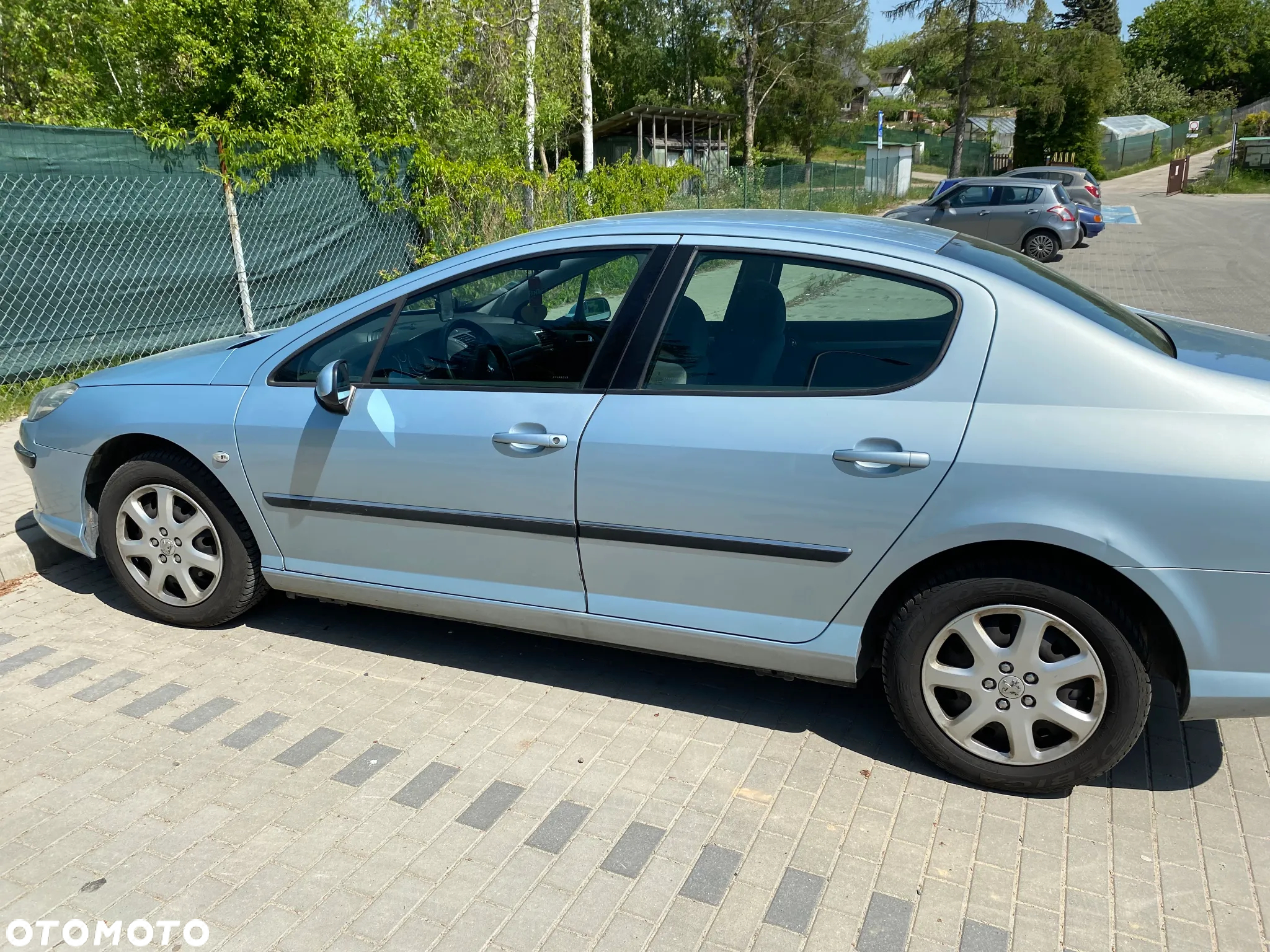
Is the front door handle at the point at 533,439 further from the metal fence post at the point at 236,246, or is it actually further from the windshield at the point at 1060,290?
the metal fence post at the point at 236,246

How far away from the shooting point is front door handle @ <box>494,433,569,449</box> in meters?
3.16

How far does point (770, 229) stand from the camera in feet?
10.5

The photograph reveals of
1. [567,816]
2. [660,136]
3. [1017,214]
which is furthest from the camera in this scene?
[660,136]

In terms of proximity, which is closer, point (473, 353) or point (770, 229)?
point (770, 229)

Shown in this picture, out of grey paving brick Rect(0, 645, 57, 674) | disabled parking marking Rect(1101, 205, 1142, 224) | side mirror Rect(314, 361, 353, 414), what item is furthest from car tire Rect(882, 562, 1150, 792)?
disabled parking marking Rect(1101, 205, 1142, 224)

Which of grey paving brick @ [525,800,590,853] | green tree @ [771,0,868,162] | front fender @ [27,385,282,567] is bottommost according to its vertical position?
grey paving brick @ [525,800,590,853]

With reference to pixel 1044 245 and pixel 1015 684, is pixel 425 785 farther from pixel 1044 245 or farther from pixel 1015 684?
pixel 1044 245

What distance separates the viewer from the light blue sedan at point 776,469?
2654 mm

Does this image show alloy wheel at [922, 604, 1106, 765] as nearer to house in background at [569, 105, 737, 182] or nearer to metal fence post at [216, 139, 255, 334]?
metal fence post at [216, 139, 255, 334]

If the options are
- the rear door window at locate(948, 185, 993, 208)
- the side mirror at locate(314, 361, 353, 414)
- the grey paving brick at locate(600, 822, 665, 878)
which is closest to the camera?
the grey paving brick at locate(600, 822, 665, 878)

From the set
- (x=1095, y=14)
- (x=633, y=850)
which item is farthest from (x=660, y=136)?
(x=1095, y=14)

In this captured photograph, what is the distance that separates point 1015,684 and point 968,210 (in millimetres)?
17907

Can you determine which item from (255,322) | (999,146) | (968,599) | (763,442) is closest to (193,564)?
(763,442)

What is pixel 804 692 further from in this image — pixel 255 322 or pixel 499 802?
pixel 255 322
